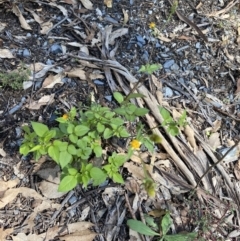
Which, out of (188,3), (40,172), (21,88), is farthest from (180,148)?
(188,3)

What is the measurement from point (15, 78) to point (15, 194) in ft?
2.29

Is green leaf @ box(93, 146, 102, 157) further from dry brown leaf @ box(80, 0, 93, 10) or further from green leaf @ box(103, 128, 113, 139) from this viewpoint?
dry brown leaf @ box(80, 0, 93, 10)

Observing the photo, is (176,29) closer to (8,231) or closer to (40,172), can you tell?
(40,172)

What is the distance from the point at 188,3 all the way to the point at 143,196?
1.69 metres

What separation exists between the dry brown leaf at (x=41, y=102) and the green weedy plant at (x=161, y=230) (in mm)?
856

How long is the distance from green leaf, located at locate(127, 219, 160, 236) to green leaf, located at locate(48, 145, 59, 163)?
1.83 ft

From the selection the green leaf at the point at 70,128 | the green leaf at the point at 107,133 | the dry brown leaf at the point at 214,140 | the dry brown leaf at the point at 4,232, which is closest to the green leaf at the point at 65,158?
the green leaf at the point at 70,128

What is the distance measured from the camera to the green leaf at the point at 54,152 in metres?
2.15

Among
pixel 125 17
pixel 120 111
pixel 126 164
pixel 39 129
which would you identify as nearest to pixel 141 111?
pixel 120 111

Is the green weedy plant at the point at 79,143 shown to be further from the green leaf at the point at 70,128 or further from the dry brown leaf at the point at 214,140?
the dry brown leaf at the point at 214,140

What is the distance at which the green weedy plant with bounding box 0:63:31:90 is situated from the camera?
2600mm

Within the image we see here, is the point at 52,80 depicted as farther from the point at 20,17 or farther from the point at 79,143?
the point at 79,143

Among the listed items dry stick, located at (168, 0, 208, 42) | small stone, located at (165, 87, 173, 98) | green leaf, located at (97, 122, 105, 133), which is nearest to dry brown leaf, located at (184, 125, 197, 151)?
small stone, located at (165, 87, 173, 98)

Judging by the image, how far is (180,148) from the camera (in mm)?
2705
